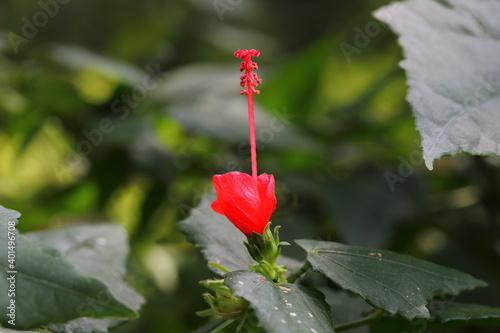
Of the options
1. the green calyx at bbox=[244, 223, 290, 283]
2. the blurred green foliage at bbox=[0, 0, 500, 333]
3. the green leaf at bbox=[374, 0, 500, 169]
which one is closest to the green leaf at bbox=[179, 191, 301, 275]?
the green calyx at bbox=[244, 223, 290, 283]

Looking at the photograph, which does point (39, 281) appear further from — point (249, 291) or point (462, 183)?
point (462, 183)

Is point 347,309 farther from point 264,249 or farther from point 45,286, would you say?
point 45,286

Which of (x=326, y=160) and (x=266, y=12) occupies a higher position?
(x=266, y=12)

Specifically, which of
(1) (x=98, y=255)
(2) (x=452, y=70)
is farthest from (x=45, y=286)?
(2) (x=452, y=70)

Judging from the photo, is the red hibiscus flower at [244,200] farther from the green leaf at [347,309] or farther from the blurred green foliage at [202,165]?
the blurred green foliage at [202,165]

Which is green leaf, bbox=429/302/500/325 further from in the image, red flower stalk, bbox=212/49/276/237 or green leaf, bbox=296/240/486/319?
red flower stalk, bbox=212/49/276/237

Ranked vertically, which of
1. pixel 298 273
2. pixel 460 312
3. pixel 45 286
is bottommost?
pixel 460 312

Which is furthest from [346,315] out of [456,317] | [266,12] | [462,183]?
[266,12]
